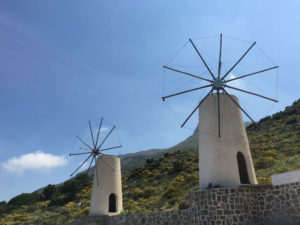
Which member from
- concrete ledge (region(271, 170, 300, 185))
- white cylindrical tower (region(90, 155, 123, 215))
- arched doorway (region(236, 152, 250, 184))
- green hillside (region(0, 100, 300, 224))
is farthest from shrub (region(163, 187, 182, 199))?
concrete ledge (region(271, 170, 300, 185))

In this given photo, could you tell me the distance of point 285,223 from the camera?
346 inches

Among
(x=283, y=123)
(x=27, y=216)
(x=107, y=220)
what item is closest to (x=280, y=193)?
→ (x=107, y=220)

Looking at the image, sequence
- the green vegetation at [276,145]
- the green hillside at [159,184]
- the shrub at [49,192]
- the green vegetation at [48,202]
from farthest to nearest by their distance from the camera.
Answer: the shrub at [49,192] → the green vegetation at [48,202] → the green hillside at [159,184] → the green vegetation at [276,145]

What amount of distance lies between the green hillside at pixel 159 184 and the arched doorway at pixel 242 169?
7.36 m

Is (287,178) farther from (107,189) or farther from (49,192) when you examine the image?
(49,192)

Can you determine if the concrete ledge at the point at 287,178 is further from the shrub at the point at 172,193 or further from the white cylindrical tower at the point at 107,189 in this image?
the shrub at the point at 172,193

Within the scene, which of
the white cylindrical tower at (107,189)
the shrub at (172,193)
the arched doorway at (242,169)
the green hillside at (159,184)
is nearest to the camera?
the arched doorway at (242,169)

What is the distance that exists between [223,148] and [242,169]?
56.4 inches

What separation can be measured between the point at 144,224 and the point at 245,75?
8.93 m

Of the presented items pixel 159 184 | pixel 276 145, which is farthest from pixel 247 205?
pixel 276 145

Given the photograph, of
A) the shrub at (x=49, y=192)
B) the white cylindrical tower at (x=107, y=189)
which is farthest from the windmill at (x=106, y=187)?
the shrub at (x=49, y=192)

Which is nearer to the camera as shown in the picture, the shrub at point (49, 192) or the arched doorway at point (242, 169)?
the arched doorway at point (242, 169)

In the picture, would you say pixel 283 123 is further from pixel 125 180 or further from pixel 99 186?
pixel 99 186

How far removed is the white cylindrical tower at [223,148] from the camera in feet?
35.3
